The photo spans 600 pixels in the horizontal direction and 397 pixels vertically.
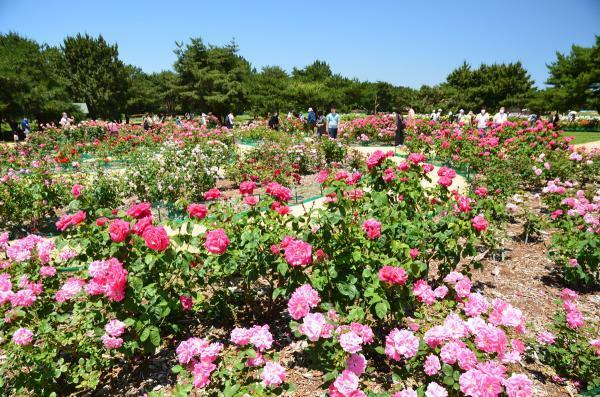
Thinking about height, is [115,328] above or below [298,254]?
below

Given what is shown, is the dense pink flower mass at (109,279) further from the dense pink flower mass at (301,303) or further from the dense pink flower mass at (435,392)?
the dense pink flower mass at (435,392)

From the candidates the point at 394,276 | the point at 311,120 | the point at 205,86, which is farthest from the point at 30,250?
the point at 205,86

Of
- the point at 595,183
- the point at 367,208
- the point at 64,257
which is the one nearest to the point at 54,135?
the point at 64,257

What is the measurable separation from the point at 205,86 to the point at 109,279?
38.8 meters

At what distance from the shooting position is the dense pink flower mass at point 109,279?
201 centimetres

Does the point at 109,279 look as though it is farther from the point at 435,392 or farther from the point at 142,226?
the point at 435,392

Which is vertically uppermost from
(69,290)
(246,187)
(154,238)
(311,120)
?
(311,120)

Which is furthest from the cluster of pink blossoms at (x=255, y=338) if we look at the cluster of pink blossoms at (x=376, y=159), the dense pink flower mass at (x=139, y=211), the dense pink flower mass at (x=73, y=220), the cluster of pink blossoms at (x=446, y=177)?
the cluster of pink blossoms at (x=446, y=177)

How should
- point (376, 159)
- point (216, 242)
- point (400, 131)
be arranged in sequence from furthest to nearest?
point (400, 131) → point (376, 159) → point (216, 242)

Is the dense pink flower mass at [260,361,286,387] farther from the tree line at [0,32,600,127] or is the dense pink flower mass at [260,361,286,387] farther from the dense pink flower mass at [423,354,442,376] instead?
the tree line at [0,32,600,127]

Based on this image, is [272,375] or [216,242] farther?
[216,242]

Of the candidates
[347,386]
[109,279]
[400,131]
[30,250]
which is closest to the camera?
[347,386]

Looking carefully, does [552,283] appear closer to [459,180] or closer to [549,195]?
[549,195]

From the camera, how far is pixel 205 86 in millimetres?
37594
